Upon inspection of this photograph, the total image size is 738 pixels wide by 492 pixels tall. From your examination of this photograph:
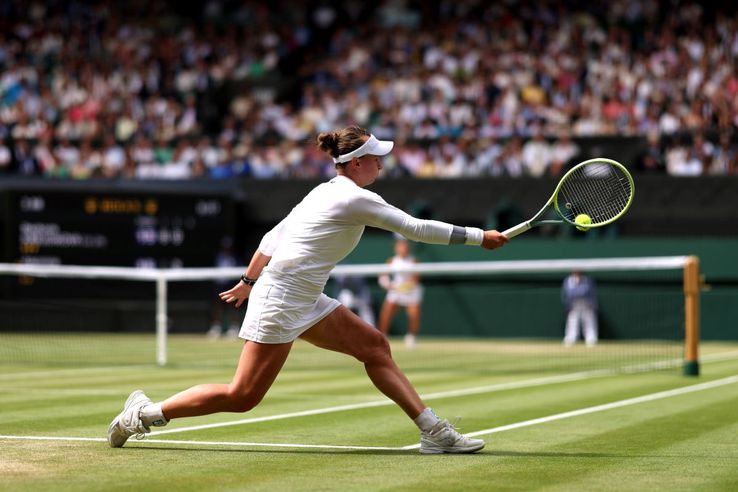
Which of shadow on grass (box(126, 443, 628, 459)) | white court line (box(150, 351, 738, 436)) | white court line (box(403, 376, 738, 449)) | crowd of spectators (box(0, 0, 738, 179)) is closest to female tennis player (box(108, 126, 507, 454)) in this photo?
shadow on grass (box(126, 443, 628, 459))

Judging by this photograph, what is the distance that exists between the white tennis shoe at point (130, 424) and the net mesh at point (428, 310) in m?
13.2

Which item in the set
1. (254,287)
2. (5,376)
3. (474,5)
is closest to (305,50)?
(474,5)

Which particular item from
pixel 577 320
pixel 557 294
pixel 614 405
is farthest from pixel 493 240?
pixel 557 294

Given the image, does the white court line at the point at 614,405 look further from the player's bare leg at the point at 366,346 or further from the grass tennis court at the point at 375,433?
the player's bare leg at the point at 366,346

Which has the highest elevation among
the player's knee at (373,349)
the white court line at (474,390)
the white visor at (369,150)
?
the white visor at (369,150)

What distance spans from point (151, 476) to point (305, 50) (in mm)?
25952

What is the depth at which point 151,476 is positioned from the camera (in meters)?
6.63

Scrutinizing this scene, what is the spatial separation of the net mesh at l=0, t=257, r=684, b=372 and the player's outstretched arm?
45.9 feet

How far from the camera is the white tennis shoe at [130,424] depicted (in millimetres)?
7629

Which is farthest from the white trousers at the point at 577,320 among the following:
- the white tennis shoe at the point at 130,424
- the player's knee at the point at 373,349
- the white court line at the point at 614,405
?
the white tennis shoe at the point at 130,424

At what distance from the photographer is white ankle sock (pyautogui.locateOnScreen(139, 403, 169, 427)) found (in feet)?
24.9

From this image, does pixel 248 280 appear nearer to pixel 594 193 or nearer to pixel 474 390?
pixel 594 193

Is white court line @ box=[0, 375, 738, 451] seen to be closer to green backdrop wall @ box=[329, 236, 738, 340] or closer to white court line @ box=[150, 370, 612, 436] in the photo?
white court line @ box=[150, 370, 612, 436]

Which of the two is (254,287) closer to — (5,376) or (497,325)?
(5,376)
